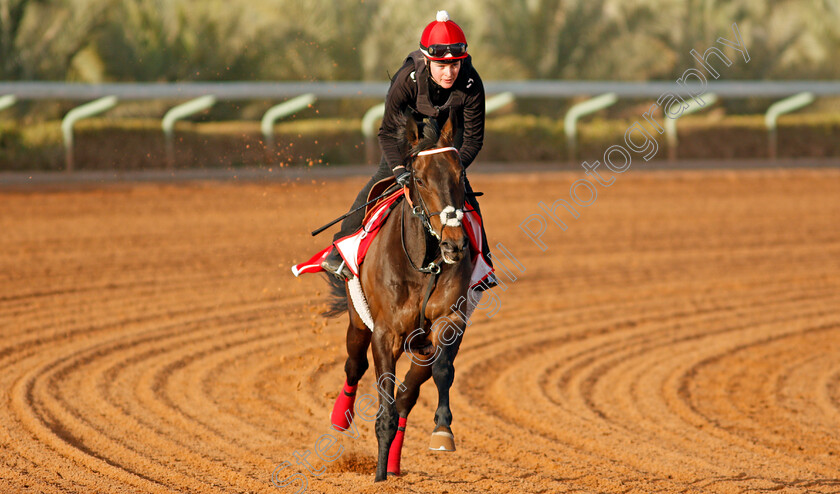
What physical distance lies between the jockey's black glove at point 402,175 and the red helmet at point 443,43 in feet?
2.12

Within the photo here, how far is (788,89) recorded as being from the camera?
24.7 metres

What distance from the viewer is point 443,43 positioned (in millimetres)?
5105

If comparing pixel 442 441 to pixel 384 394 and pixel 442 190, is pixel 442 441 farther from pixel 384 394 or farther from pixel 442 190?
pixel 442 190

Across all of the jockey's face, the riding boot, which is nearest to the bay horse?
the jockey's face

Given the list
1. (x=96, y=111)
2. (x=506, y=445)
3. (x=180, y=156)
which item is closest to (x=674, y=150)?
(x=180, y=156)

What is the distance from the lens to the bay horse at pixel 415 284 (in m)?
4.83

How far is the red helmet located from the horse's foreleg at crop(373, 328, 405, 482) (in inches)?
62.5

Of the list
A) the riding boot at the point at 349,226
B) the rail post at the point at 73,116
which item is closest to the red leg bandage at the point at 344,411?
the riding boot at the point at 349,226

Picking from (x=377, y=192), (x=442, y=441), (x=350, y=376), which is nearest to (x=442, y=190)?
(x=377, y=192)

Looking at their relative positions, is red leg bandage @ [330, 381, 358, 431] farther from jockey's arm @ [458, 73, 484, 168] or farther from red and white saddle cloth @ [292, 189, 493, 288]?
jockey's arm @ [458, 73, 484, 168]

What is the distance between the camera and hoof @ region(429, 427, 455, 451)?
572 cm

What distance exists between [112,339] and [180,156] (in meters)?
12.5

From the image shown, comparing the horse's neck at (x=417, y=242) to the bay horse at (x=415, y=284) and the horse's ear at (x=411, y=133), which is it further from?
the horse's ear at (x=411, y=133)

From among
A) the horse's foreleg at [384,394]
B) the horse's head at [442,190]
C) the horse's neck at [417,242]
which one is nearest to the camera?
the horse's head at [442,190]
